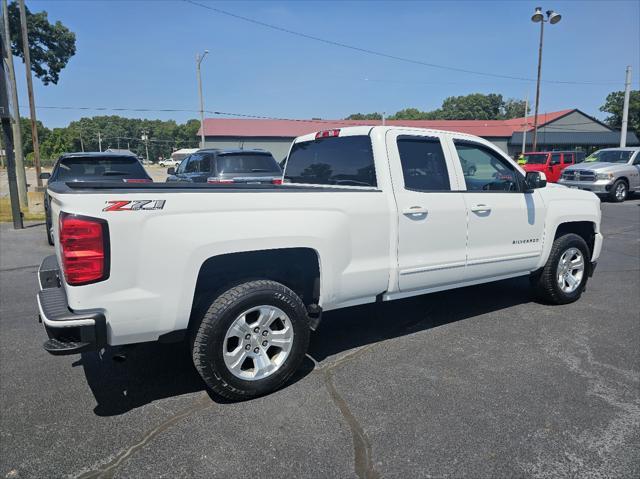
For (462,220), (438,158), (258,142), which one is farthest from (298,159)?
(258,142)

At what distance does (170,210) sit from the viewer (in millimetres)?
2857

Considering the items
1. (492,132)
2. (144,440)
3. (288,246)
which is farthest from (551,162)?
(492,132)

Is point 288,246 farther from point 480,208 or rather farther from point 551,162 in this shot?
point 551,162

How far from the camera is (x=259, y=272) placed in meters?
3.62

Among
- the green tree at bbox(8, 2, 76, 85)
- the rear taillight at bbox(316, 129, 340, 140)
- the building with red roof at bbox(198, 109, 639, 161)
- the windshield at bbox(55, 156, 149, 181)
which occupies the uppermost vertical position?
the green tree at bbox(8, 2, 76, 85)

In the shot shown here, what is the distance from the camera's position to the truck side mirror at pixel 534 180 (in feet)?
15.5

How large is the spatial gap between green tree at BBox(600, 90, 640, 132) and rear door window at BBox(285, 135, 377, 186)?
66.8m

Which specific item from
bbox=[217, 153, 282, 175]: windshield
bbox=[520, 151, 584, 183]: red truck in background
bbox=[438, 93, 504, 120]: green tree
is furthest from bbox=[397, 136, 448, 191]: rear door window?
bbox=[438, 93, 504, 120]: green tree

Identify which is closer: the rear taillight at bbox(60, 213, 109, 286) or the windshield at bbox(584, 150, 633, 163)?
the rear taillight at bbox(60, 213, 109, 286)

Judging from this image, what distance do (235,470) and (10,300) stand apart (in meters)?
4.56

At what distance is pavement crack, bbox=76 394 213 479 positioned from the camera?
253 cm

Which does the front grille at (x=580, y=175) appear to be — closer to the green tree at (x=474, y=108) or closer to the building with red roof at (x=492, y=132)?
the building with red roof at (x=492, y=132)

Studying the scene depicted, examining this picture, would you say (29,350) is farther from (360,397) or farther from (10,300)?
(360,397)

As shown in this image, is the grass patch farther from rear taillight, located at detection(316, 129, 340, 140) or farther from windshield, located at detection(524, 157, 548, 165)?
windshield, located at detection(524, 157, 548, 165)
